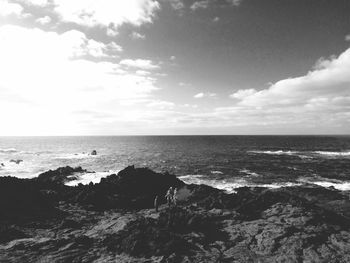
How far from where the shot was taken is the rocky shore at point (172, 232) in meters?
12.3

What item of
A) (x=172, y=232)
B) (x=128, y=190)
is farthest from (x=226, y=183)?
(x=172, y=232)

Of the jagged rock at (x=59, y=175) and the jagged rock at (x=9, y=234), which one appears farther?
the jagged rock at (x=59, y=175)

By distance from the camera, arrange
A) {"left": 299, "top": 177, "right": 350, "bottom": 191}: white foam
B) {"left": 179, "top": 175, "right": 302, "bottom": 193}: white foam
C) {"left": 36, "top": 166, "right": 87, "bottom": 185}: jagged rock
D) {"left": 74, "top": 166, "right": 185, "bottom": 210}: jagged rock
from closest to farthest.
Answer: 1. {"left": 74, "top": 166, "right": 185, "bottom": 210}: jagged rock
2. {"left": 299, "top": 177, "right": 350, "bottom": 191}: white foam
3. {"left": 179, "top": 175, "right": 302, "bottom": 193}: white foam
4. {"left": 36, "top": 166, "right": 87, "bottom": 185}: jagged rock

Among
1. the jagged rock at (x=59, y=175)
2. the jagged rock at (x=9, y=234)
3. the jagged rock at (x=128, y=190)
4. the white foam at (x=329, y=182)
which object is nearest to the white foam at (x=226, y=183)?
the white foam at (x=329, y=182)

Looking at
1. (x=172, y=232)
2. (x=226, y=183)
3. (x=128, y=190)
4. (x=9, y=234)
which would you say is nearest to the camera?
(x=172, y=232)

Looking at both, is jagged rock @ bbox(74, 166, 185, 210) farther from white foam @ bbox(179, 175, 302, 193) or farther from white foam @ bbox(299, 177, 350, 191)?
white foam @ bbox(299, 177, 350, 191)

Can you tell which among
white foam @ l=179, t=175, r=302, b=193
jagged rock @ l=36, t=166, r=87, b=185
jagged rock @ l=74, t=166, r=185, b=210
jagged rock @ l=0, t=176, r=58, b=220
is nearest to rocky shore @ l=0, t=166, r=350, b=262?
jagged rock @ l=0, t=176, r=58, b=220

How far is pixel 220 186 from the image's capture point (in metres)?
38.8

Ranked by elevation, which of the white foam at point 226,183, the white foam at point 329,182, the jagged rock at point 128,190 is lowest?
the white foam at point 226,183

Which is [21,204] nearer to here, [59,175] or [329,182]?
[59,175]

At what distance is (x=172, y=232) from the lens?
573 inches

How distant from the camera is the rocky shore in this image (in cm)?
1232

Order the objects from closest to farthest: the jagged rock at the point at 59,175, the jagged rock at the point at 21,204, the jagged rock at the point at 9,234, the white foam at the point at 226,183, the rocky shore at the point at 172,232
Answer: the rocky shore at the point at 172,232 < the jagged rock at the point at 9,234 < the jagged rock at the point at 21,204 < the white foam at the point at 226,183 < the jagged rock at the point at 59,175

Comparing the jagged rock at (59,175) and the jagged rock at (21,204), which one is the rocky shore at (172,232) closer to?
the jagged rock at (21,204)
